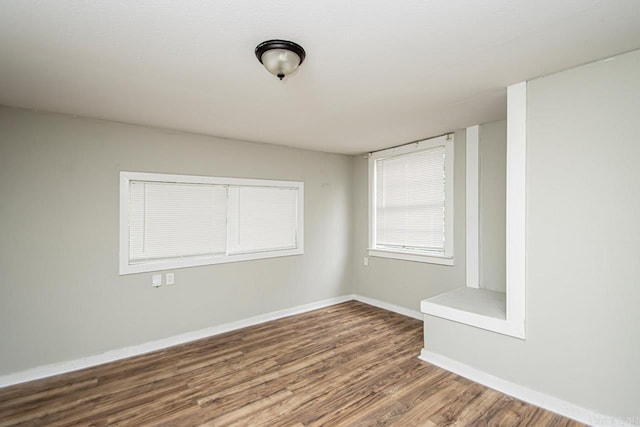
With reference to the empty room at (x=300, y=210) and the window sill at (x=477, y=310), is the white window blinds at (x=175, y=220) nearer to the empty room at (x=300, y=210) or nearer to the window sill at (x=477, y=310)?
the empty room at (x=300, y=210)

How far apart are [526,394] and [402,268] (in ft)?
6.99

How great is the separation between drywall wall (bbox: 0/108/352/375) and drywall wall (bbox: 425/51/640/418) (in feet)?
10.3

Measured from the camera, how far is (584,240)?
2.05 metres

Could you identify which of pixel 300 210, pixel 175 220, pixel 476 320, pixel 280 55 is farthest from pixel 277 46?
pixel 300 210

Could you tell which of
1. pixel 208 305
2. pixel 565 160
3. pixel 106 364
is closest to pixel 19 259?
pixel 106 364

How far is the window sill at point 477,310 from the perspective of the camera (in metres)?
2.40

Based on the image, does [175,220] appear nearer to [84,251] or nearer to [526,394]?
[84,251]

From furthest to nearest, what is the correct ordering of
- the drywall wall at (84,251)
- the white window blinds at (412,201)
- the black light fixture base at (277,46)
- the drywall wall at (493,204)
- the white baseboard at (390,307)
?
1. the white baseboard at (390,307)
2. the white window blinds at (412,201)
3. the drywall wall at (493,204)
4. the drywall wall at (84,251)
5. the black light fixture base at (277,46)

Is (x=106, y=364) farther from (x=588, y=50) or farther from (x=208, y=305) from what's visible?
(x=588, y=50)

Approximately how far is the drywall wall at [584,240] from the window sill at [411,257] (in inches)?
55.4

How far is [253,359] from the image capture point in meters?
3.04

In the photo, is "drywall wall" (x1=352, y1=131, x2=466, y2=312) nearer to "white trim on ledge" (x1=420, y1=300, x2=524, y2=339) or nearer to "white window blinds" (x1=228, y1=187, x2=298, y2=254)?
"white trim on ledge" (x1=420, y1=300, x2=524, y2=339)

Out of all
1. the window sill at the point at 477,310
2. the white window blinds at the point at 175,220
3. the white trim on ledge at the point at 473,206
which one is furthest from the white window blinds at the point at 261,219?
the white trim on ledge at the point at 473,206

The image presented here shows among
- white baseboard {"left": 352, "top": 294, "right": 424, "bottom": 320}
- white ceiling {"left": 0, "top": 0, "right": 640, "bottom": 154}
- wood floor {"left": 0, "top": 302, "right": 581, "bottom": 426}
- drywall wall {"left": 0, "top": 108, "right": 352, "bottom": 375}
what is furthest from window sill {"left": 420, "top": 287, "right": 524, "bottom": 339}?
drywall wall {"left": 0, "top": 108, "right": 352, "bottom": 375}
